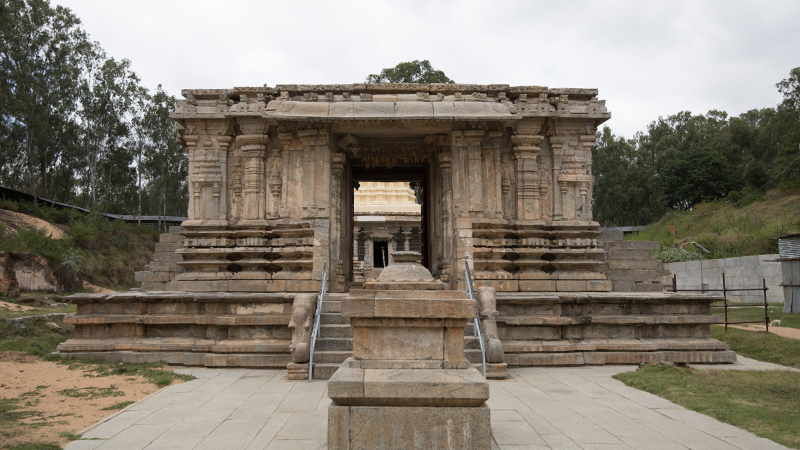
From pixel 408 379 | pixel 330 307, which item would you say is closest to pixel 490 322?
pixel 330 307

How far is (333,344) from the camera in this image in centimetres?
785

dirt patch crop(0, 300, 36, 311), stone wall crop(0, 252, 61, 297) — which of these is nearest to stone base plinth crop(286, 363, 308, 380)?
dirt patch crop(0, 300, 36, 311)

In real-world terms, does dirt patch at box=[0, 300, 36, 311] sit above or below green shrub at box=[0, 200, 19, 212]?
below

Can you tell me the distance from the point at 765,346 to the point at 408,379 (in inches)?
345

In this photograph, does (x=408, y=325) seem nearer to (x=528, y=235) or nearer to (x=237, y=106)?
(x=528, y=235)

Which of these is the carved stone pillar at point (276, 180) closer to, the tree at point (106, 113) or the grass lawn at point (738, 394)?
the grass lawn at point (738, 394)

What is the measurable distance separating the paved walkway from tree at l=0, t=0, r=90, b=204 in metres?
28.5

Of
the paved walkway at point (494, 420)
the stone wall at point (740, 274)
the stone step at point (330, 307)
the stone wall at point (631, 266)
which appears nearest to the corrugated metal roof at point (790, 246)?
the stone wall at point (740, 274)

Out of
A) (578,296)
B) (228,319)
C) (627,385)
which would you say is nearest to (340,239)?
(228,319)

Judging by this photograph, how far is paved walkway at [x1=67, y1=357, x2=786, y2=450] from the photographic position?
4.54 meters

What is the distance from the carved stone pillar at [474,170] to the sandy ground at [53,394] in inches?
256

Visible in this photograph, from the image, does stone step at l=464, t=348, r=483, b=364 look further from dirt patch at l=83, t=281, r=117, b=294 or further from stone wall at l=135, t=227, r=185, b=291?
dirt patch at l=83, t=281, r=117, b=294

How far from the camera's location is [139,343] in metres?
8.67

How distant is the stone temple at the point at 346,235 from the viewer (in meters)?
8.66
